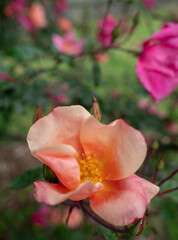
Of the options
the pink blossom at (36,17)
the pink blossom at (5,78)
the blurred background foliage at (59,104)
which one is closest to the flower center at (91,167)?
the blurred background foliage at (59,104)

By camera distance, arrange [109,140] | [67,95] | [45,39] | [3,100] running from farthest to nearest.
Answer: [45,39], [67,95], [3,100], [109,140]

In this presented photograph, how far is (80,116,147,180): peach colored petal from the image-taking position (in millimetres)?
521

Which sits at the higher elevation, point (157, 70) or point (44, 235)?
point (157, 70)

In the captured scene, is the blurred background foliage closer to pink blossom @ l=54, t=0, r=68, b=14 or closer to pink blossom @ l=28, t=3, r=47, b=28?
pink blossom @ l=28, t=3, r=47, b=28

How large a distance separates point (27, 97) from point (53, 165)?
2.61ft

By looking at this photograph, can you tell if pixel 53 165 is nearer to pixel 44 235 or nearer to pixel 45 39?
pixel 44 235

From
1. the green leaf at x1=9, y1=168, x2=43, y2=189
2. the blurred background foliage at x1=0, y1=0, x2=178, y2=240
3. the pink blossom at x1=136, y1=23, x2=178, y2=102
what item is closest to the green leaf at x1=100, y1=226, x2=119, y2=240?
the blurred background foliage at x1=0, y1=0, x2=178, y2=240

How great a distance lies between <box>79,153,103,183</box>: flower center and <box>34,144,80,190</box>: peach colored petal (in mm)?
103

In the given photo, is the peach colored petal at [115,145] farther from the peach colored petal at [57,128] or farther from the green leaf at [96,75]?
the green leaf at [96,75]

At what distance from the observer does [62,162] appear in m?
0.52

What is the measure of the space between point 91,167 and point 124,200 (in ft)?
0.48

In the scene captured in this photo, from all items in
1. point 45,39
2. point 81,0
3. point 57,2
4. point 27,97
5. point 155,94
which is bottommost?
point 81,0

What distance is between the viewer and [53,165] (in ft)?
1.68

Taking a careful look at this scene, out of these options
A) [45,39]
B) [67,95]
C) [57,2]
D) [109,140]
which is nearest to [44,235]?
[67,95]
